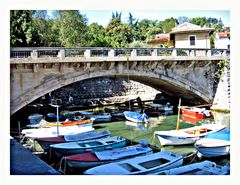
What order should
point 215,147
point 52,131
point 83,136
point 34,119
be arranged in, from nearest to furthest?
point 215,147, point 83,136, point 52,131, point 34,119

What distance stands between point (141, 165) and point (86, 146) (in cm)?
186

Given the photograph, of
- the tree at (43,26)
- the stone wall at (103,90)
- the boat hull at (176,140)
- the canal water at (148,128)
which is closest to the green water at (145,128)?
the canal water at (148,128)

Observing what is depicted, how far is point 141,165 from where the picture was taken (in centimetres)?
566

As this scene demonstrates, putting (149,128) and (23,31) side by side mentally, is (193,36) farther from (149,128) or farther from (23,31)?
(23,31)

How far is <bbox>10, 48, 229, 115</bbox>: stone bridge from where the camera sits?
26.8ft

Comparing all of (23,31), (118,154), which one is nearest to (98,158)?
(118,154)

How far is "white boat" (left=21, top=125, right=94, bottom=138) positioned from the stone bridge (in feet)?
2.99

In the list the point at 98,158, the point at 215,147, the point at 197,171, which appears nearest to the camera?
the point at 197,171

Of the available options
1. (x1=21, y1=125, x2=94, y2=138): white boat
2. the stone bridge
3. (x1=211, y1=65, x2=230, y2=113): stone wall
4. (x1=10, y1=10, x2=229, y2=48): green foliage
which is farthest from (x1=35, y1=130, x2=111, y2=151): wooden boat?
(x1=211, y1=65, x2=230, y2=113): stone wall

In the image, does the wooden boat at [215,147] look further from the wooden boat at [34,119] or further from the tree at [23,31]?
the tree at [23,31]

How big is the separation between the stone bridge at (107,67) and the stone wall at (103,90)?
3961 millimetres
